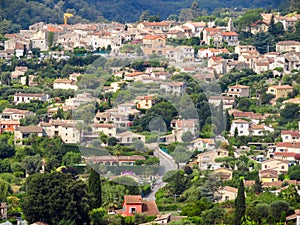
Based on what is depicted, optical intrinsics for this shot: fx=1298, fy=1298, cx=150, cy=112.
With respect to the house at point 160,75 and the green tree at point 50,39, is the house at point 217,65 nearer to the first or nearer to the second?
the house at point 160,75

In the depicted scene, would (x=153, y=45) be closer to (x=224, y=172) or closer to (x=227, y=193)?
(x=224, y=172)

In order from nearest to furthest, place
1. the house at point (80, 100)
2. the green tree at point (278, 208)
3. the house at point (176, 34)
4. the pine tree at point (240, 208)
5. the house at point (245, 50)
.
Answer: the pine tree at point (240, 208) < the green tree at point (278, 208) < the house at point (80, 100) < the house at point (245, 50) < the house at point (176, 34)

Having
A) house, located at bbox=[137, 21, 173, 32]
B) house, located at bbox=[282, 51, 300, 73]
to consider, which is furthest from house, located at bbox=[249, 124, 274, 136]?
house, located at bbox=[137, 21, 173, 32]

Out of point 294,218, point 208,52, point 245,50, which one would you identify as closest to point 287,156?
point 294,218

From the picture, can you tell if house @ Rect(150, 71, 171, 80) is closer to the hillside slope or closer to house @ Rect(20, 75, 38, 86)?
house @ Rect(20, 75, 38, 86)

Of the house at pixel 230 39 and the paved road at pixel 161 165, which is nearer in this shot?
the paved road at pixel 161 165

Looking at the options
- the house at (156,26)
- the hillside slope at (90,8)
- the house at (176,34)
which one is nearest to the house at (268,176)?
the house at (176,34)

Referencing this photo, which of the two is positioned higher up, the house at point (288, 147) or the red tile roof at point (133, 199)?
the house at point (288, 147)

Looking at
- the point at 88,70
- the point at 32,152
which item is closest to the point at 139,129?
the point at 32,152
